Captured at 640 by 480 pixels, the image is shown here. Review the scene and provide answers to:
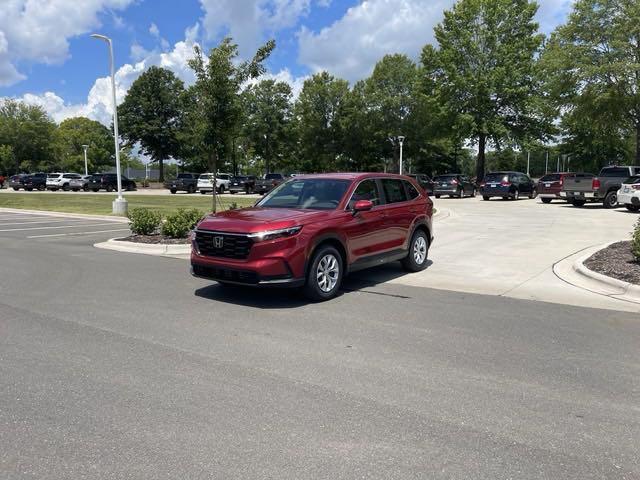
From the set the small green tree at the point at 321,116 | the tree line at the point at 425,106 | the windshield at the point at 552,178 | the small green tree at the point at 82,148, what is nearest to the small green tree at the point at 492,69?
the tree line at the point at 425,106

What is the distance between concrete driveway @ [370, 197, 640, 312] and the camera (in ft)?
26.1

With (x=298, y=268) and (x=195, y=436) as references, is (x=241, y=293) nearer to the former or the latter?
(x=298, y=268)

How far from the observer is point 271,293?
7.66 metres

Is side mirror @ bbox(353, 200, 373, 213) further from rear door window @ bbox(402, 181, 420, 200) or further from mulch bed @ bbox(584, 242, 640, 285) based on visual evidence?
mulch bed @ bbox(584, 242, 640, 285)

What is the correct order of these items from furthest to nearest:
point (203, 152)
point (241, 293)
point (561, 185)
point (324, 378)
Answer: point (561, 185) < point (203, 152) < point (241, 293) < point (324, 378)

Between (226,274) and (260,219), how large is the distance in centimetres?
84

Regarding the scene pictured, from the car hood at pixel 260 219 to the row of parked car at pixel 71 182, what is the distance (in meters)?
44.9

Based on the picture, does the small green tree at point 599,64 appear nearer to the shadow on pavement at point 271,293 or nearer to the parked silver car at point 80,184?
the shadow on pavement at point 271,293

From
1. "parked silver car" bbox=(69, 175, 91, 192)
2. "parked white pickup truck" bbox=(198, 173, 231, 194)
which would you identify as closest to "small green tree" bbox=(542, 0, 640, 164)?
"parked white pickup truck" bbox=(198, 173, 231, 194)

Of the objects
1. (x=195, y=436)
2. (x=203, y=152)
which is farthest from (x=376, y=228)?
(x=203, y=152)

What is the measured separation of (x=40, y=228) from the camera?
1739cm

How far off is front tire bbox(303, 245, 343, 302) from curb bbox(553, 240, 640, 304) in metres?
3.82

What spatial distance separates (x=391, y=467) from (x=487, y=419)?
0.99 meters

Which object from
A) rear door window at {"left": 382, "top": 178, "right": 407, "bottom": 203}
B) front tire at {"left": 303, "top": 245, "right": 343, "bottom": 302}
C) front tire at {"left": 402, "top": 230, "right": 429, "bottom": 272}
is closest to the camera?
front tire at {"left": 303, "top": 245, "right": 343, "bottom": 302}
